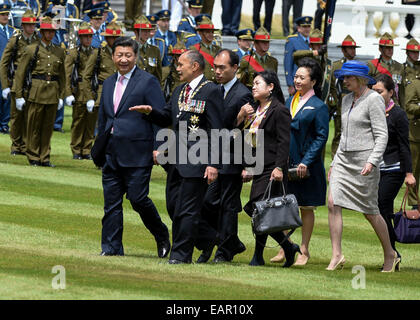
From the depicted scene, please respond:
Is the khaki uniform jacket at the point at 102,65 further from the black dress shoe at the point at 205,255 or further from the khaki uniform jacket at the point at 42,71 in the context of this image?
the black dress shoe at the point at 205,255

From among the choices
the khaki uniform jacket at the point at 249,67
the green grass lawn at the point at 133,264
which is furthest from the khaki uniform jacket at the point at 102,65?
the green grass lawn at the point at 133,264

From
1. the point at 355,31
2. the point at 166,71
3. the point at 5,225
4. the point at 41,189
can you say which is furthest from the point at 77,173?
the point at 355,31

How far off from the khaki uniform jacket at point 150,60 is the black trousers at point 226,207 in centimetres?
976

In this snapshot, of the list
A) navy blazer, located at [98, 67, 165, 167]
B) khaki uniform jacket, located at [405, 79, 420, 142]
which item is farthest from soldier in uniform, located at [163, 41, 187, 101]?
navy blazer, located at [98, 67, 165, 167]

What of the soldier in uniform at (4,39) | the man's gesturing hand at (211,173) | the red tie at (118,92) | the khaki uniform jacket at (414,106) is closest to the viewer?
the man's gesturing hand at (211,173)

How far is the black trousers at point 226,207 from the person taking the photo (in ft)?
40.4

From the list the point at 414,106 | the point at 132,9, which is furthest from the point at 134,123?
the point at 132,9

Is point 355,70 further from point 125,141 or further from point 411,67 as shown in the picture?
point 411,67

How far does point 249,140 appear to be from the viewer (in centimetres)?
1208

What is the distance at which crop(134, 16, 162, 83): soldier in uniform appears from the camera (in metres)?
22.0

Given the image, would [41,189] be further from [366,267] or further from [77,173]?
[366,267]

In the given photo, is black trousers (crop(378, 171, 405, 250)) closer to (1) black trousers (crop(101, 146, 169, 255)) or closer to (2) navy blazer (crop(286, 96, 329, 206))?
(2) navy blazer (crop(286, 96, 329, 206))

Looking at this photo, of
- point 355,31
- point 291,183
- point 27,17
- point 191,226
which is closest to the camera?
point 191,226
